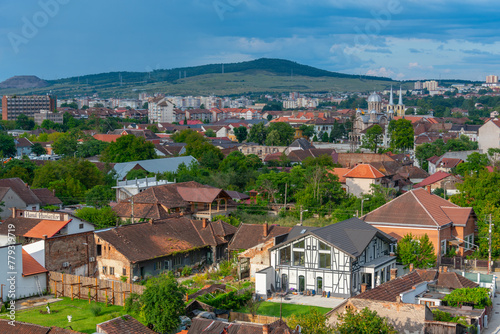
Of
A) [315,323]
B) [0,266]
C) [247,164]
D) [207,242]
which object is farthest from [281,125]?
[315,323]

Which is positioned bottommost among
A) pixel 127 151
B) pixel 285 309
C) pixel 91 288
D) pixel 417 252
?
pixel 285 309

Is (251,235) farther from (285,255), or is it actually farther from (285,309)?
(285,309)

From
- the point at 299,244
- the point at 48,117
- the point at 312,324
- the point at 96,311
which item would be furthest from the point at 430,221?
the point at 48,117

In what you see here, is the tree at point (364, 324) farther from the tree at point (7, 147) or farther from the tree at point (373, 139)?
the tree at point (7, 147)

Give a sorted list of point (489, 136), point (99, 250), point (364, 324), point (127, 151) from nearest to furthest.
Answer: point (364, 324) < point (99, 250) < point (127, 151) < point (489, 136)

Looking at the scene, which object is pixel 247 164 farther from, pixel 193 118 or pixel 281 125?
pixel 193 118

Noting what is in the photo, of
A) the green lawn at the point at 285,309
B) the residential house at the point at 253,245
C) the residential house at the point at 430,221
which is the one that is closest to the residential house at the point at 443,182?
Result: the residential house at the point at 430,221
